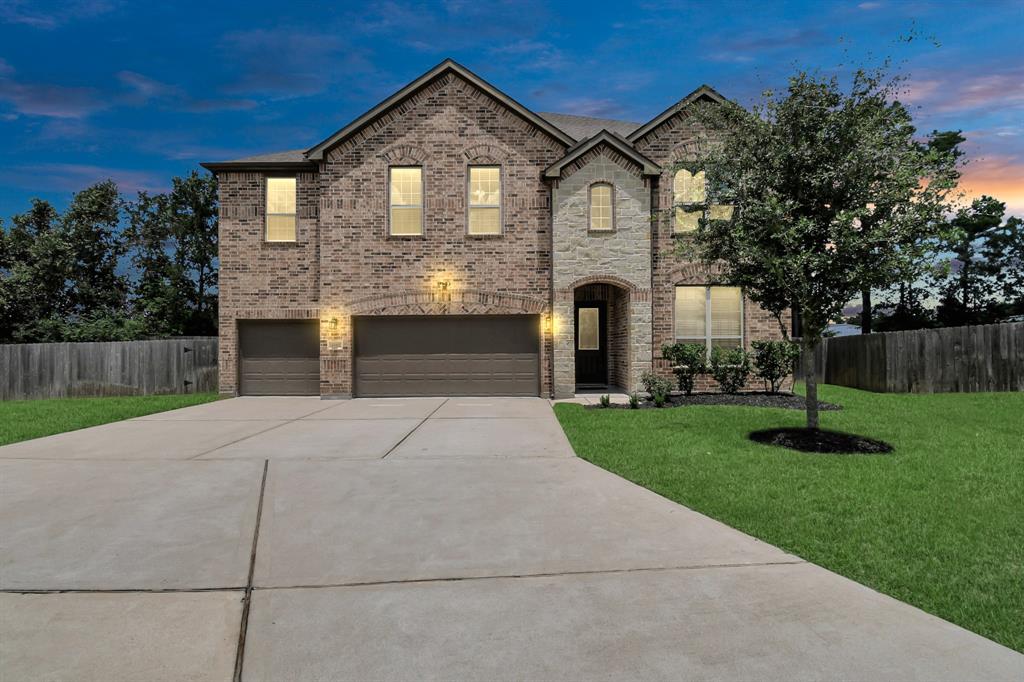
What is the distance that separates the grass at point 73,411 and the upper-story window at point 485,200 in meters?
8.96

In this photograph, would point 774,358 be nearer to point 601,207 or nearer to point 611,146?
point 601,207

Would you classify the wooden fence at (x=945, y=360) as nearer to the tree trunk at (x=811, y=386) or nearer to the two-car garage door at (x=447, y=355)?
the tree trunk at (x=811, y=386)

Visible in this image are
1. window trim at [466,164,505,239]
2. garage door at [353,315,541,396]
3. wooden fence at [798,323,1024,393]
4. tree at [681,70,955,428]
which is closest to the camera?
tree at [681,70,955,428]

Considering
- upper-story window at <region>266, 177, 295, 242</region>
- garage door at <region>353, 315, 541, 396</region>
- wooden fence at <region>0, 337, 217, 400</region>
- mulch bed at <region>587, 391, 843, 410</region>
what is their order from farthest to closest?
wooden fence at <region>0, 337, 217, 400</region>, upper-story window at <region>266, 177, 295, 242</region>, garage door at <region>353, 315, 541, 396</region>, mulch bed at <region>587, 391, 843, 410</region>

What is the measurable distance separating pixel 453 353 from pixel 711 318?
290 inches

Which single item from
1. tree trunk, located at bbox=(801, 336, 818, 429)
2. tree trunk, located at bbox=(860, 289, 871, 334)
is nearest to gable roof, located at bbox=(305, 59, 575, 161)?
tree trunk, located at bbox=(801, 336, 818, 429)

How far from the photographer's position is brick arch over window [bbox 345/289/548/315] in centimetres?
1620

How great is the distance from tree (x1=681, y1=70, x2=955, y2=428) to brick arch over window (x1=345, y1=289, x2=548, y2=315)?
782 cm

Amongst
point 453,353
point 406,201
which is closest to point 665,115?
point 406,201

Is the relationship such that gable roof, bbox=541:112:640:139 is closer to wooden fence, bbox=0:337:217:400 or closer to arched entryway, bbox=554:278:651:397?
arched entryway, bbox=554:278:651:397

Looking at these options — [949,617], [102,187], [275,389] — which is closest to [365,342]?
[275,389]

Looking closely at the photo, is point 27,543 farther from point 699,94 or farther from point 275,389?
point 699,94

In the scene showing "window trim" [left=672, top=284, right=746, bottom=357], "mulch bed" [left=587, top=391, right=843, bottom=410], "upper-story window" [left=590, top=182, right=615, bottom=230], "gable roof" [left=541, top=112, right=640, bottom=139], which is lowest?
"mulch bed" [left=587, top=391, right=843, bottom=410]

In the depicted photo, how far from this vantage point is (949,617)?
10.9 feet
